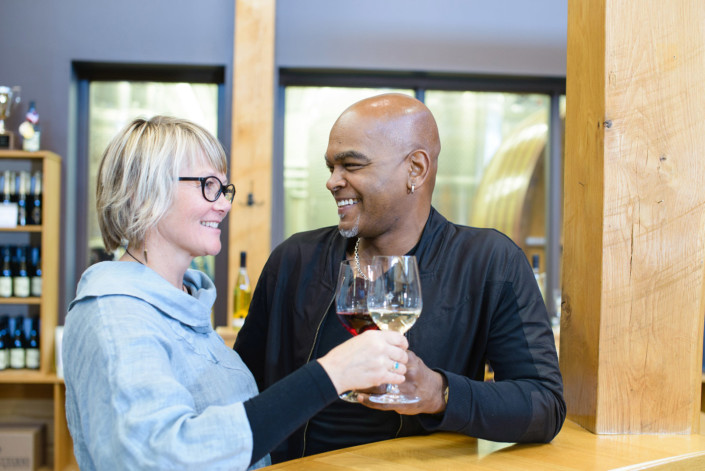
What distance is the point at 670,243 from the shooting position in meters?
1.38

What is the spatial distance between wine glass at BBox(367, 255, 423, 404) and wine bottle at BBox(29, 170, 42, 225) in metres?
3.20

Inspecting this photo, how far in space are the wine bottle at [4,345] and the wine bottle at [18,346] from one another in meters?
0.03

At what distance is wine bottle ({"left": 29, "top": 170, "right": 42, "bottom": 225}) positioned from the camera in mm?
3764

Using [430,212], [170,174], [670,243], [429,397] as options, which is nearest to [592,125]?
[670,243]

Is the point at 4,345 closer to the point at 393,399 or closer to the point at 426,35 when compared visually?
the point at 426,35

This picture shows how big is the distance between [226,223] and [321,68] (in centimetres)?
110

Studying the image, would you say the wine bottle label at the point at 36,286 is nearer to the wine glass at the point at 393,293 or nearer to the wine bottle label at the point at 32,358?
the wine bottle label at the point at 32,358

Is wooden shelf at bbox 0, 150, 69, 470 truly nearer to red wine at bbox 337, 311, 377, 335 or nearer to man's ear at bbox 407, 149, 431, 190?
man's ear at bbox 407, 149, 431, 190

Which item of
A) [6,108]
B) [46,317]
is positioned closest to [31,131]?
[6,108]

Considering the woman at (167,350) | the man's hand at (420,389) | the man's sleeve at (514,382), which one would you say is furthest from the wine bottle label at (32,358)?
the man's hand at (420,389)

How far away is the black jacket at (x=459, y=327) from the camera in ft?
4.08

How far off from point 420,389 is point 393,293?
0.18 metres

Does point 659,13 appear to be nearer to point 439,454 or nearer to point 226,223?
point 439,454

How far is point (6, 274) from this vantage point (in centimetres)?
377
